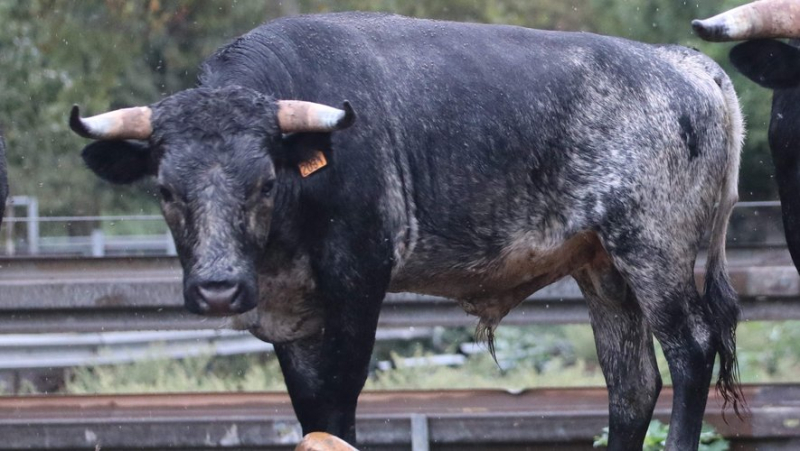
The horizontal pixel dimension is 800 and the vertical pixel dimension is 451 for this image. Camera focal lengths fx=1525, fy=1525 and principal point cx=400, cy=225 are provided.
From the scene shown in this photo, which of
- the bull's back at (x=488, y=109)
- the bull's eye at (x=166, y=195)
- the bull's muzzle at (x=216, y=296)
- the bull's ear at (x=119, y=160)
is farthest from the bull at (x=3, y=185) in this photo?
the bull's muzzle at (x=216, y=296)

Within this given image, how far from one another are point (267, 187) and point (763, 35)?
84.5 inches

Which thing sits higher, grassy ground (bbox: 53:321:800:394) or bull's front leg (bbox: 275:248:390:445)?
bull's front leg (bbox: 275:248:390:445)

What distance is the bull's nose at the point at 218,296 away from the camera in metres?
5.98

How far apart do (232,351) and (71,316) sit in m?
6.89

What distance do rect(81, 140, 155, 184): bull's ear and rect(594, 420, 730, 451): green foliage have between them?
2999 mm

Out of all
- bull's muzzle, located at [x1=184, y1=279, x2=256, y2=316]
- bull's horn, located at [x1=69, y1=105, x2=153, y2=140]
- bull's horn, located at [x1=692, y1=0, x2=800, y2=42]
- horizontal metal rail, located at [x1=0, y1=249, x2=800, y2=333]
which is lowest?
horizontal metal rail, located at [x1=0, y1=249, x2=800, y2=333]

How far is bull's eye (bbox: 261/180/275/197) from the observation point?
628 cm

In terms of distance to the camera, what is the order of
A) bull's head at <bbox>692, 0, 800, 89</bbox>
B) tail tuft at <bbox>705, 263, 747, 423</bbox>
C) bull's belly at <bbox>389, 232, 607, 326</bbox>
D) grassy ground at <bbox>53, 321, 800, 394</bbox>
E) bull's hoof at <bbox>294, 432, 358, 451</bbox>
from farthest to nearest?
grassy ground at <bbox>53, 321, 800, 394</bbox> → tail tuft at <bbox>705, 263, 747, 423</bbox> → bull's belly at <bbox>389, 232, 607, 326</bbox> → bull's head at <bbox>692, 0, 800, 89</bbox> → bull's hoof at <bbox>294, 432, 358, 451</bbox>

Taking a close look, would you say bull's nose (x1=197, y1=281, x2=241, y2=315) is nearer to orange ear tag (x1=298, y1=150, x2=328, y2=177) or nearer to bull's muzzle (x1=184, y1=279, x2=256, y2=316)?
bull's muzzle (x1=184, y1=279, x2=256, y2=316)

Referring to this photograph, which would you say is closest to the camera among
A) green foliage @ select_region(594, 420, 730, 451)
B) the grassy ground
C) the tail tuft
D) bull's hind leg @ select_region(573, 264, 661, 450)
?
the tail tuft

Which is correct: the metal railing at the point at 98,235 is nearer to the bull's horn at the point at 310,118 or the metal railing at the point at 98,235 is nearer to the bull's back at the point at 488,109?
the bull's back at the point at 488,109

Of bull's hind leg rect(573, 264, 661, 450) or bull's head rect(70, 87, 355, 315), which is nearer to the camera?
bull's head rect(70, 87, 355, 315)

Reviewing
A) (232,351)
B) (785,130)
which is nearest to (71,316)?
(785,130)

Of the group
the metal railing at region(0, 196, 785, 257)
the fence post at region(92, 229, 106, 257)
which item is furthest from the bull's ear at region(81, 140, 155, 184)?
the fence post at region(92, 229, 106, 257)
